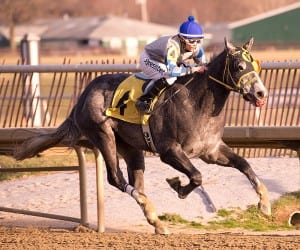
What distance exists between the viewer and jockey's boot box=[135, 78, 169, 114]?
840 centimetres

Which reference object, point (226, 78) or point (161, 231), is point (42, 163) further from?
point (226, 78)

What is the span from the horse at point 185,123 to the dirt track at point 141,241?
0.39 metres

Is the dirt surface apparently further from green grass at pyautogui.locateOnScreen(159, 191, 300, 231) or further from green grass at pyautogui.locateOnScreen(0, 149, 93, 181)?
green grass at pyautogui.locateOnScreen(0, 149, 93, 181)

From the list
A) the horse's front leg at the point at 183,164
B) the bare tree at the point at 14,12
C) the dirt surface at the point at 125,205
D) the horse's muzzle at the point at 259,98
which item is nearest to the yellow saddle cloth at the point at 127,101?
the horse's front leg at the point at 183,164

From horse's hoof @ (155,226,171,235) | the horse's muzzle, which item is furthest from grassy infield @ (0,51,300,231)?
the horse's muzzle

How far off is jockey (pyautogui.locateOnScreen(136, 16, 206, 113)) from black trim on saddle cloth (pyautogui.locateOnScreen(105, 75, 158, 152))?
115 mm

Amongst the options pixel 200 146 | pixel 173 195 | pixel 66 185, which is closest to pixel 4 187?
pixel 66 185

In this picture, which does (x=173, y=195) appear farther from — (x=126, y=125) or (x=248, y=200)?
(x=126, y=125)

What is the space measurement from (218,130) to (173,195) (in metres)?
2.24

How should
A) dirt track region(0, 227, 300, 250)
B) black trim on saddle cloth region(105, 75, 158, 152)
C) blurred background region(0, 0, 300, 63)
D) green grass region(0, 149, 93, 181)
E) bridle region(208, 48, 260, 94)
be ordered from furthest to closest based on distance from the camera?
blurred background region(0, 0, 300, 63) < green grass region(0, 149, 93, 181) < black trim on saddle cloth region(105, 75, 158, 152) < bridle region(208, 48, 260, 94) < dirt track region(0, 227, 300, 250)

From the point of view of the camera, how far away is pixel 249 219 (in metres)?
9.76

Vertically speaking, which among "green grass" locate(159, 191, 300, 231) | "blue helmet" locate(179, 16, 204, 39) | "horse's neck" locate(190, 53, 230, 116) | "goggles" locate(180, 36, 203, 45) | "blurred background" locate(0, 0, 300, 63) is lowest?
"blurred background" locate(0, 0, 300, 63)

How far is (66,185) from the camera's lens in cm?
1102

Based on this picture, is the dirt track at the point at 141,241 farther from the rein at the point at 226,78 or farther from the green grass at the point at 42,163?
the green grass at the point at 42,163
